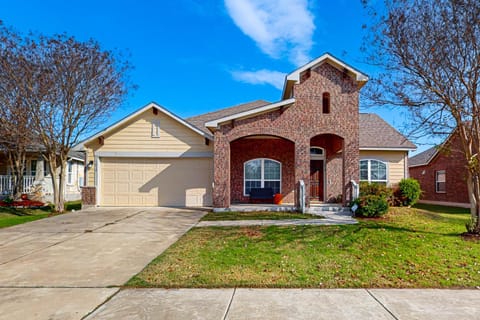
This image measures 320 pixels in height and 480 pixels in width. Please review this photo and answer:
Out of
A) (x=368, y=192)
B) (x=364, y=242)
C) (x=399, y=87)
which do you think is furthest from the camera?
(x=368, y=192)

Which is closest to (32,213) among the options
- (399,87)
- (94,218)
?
(94,218)

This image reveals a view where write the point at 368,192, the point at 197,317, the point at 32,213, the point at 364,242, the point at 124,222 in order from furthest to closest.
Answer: the point at 32,213, the point at 368,192, the point at 124,222, the point at 364,242, the point at 197,317

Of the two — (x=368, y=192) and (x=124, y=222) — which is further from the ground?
(x=368, y=192)

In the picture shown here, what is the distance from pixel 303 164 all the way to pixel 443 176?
42.2 ft

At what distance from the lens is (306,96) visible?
13.5 metres

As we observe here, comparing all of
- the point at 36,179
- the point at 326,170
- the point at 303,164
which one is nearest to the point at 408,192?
the point at 326,170

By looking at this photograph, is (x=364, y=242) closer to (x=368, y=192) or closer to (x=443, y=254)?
(x=443, y=254)

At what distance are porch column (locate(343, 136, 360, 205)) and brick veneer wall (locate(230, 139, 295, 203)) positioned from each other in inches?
125

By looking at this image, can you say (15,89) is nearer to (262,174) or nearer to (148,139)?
(148,139)

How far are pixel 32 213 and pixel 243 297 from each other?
1435 cm

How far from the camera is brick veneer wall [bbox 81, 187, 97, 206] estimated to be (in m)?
15.0

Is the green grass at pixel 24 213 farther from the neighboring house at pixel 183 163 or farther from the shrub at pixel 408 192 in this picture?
the shrub at pixel 408 192

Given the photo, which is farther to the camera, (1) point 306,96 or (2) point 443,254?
(1) point 306,96

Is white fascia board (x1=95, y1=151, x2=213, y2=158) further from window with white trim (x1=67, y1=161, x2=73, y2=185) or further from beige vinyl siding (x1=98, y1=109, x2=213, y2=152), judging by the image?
window with white trim (x1=67, y1=161, x2=73, y2=185)
